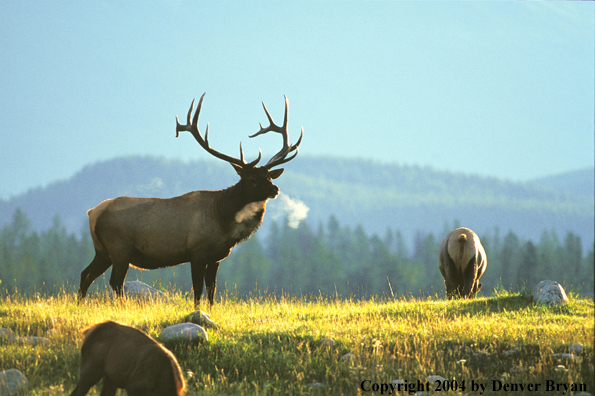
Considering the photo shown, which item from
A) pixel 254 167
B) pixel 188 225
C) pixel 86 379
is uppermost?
pixel 254 167

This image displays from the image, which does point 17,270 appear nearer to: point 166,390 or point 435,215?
point 166,390

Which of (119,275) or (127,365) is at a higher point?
(119,275)

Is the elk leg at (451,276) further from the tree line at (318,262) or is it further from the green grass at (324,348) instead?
the tree line at (318,262)

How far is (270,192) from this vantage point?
1002 centimetres

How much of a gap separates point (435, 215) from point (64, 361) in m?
199

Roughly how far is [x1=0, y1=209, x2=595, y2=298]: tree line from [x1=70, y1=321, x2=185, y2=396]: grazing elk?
164 feet

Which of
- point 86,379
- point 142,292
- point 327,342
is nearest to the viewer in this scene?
point 86,379

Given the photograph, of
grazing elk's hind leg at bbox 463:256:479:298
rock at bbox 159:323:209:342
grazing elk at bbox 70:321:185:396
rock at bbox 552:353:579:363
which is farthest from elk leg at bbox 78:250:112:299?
rock at bbox 552:353:579:363

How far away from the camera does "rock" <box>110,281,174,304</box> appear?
12.0 m

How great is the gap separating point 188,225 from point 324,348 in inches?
150

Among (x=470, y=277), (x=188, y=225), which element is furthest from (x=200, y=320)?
(x=470, y=277)

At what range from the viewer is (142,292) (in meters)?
12.7

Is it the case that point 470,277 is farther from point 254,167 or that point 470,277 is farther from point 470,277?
point 254,167

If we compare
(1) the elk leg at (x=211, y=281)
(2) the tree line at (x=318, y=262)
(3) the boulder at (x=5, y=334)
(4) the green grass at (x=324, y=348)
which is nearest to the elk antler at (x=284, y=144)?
(1) the elk leg at (x=211, y=281)
